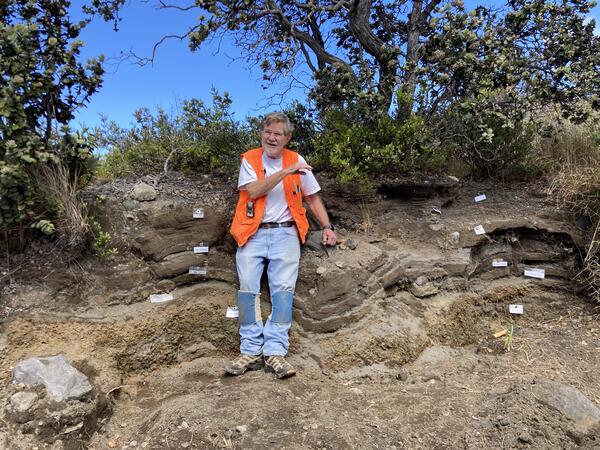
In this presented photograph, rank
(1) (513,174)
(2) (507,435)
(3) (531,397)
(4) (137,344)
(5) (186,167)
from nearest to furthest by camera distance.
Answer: (2) (507,435), (3) (531,397), (4) (137,344), (5) (186,167), (1) (513,174)

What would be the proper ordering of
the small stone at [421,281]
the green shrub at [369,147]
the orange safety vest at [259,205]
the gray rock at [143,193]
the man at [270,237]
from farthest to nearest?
1. the green shrub at [369,147]
2. the small stone at [421,281]
3. the gray rock at [143,193]
4. the orange safety vest at [259,205]
5. the man at [270,237]

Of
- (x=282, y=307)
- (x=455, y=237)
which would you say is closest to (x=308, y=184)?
(x=282, y=307)

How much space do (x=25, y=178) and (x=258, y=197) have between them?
80.9 inches

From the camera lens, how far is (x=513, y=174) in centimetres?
629

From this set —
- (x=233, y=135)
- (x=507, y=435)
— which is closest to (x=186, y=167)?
(x=233, y=135)

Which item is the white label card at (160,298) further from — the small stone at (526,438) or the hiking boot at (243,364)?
the small stone at (526,438)

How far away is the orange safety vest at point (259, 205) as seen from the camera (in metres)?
4.30

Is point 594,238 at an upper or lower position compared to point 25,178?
lower

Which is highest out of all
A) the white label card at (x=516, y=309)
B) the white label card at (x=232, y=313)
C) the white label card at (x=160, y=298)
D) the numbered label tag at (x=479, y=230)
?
the numbered label tag at (x=479, y=230)

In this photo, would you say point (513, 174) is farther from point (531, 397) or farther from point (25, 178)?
point (25, 178)

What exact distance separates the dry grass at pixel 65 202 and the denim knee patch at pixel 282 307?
6.37 feet

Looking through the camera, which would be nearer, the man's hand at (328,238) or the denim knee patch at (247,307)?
the denim knee patch at (247,307)

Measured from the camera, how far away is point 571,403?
3518mm

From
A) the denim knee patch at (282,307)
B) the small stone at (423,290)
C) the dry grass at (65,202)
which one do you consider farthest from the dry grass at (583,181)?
the dry grass at (65,202)
